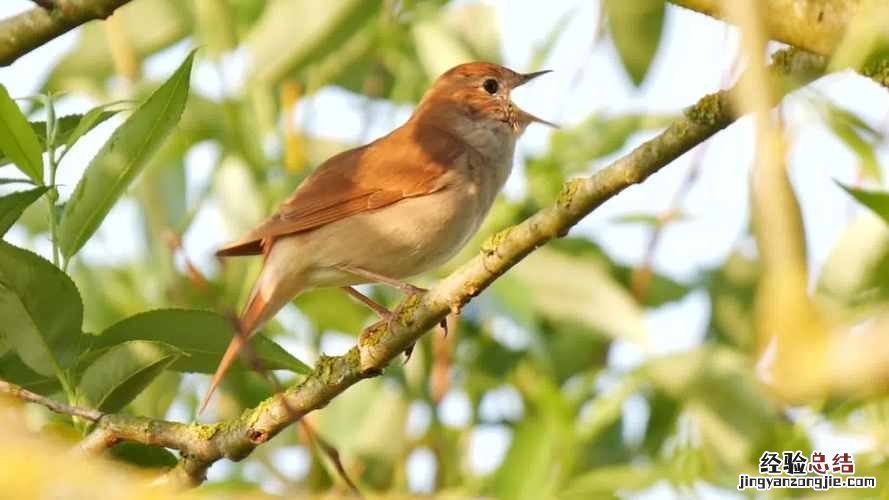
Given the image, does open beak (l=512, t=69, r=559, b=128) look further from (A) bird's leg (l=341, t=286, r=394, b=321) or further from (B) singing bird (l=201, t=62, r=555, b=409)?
(A) bird's leg (l=341, t=286, r=394, b=321)

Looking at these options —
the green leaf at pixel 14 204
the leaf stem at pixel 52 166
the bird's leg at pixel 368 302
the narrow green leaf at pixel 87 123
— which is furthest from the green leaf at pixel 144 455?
the bird's leg at pixel 368 302

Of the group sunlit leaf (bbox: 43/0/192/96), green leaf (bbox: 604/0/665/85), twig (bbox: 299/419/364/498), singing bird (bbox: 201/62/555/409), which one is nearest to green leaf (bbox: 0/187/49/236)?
twig (bbox: 299/419/364/498)

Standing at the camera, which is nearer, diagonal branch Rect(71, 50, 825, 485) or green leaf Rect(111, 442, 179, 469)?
diagonal branch Rect(71, 50, 825, 485)

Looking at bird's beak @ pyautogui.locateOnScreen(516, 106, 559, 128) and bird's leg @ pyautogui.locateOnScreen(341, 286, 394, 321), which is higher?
bird's beak @ pyautogui.locateOnScreen(516, 106, 559, 128)

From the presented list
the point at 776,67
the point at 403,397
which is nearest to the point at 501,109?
the point at 403,397

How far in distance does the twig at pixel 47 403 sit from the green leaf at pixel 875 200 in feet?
5.09

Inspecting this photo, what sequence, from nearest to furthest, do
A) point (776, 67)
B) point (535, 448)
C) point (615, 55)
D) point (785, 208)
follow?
1. point (785, 208)
2. point (615, 55)
3. point (776, 67)
4. point (535, 448)

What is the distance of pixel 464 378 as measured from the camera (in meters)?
5.60

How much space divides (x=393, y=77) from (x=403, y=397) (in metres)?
1.68

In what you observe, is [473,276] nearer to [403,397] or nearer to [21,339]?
[21,339]

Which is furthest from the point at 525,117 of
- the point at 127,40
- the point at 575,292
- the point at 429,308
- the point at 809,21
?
the point at 809,21

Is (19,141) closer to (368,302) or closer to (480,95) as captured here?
(368,302)

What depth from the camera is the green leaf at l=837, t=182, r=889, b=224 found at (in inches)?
78.7

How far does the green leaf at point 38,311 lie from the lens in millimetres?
2389
